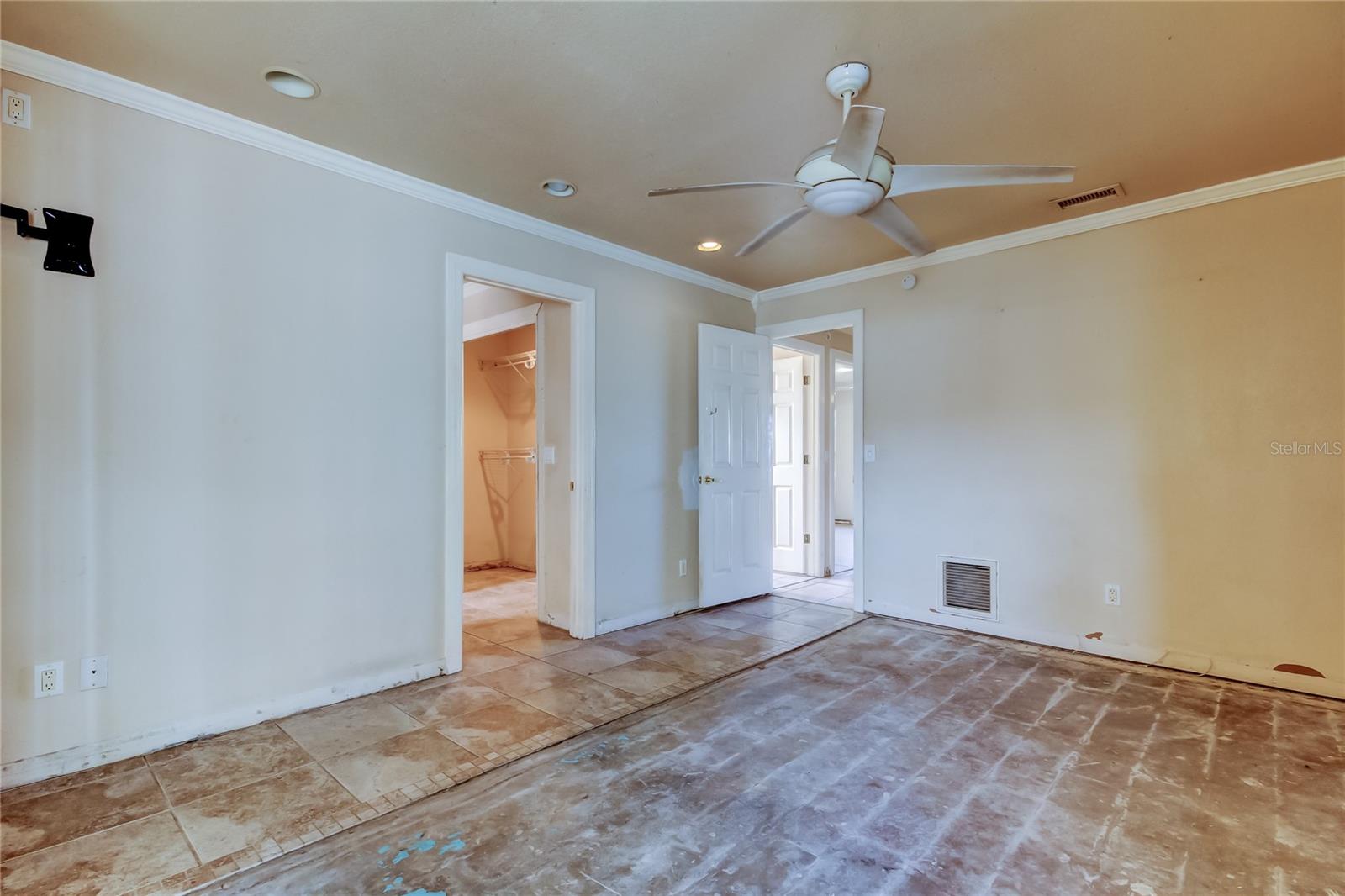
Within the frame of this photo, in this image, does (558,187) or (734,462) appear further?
(734,462)

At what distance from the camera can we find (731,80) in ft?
7.30

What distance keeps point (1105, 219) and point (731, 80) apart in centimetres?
257

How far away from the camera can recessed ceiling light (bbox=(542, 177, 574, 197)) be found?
3.07 meters

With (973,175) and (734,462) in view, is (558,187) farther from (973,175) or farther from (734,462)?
(734,462)

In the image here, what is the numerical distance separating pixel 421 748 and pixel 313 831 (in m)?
0.54

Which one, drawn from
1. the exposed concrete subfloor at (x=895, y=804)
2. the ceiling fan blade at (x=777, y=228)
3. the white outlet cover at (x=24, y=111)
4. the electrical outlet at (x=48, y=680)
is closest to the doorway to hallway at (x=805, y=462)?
the ceiling fan blade at (x=777, y=228)

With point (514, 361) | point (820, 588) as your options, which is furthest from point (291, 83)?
point (820, 588)

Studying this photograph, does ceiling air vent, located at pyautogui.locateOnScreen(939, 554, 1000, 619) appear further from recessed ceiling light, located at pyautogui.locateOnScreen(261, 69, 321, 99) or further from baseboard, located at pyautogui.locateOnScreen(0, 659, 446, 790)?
recessed ceiling light, located at pyautogui.locateOnScreen(261, 69, 321, 99)

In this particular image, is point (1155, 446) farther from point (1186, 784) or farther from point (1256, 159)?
point (1186, 784)

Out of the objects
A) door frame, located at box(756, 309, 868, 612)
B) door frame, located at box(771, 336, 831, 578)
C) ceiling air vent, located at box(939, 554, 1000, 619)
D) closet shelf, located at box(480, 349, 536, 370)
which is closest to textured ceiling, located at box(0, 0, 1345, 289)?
door frame, located at box(756, 309, 868, 612)

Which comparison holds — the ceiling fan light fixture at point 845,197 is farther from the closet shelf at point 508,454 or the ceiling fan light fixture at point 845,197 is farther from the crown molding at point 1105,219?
the closet shelf at point 508,454

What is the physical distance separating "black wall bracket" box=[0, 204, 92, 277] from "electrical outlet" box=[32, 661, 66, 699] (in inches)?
55.3

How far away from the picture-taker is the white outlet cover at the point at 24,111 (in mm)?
2107

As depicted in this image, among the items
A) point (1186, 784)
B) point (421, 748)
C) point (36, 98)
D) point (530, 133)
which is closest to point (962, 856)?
point (1186, 784)
